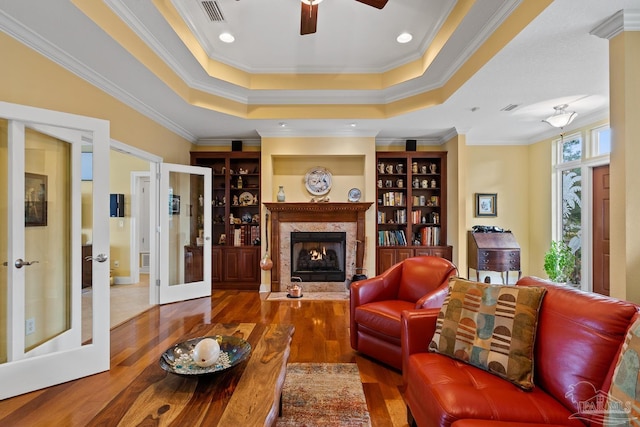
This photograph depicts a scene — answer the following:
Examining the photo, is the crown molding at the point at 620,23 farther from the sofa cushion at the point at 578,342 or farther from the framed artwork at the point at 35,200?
the framed artwork at the point at 35,200

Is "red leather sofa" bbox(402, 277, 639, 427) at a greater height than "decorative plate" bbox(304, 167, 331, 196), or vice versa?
"decorative plate" bbox(304, 167, 331, 196)

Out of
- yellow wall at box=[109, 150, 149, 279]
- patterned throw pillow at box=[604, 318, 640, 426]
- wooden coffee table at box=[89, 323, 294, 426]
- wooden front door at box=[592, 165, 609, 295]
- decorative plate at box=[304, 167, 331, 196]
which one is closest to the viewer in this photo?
patterned throw pillow at box=[604, 318, 640, 426]

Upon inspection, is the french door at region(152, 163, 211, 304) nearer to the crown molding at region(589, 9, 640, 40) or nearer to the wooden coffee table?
the wooden coffee table

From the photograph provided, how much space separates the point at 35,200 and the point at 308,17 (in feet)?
8.41

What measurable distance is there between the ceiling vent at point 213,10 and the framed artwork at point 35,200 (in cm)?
198

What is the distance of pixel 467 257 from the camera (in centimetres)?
513

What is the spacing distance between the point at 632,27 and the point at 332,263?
4.33m

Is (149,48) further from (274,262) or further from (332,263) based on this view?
(332,263)

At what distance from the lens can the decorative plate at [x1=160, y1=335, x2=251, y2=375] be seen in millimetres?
1471

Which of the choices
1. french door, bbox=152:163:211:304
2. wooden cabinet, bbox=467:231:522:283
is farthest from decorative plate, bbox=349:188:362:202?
french door, bbox=152:163:211:304

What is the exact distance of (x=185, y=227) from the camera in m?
→ 4.84

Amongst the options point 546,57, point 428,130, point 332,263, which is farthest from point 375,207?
point 546,57

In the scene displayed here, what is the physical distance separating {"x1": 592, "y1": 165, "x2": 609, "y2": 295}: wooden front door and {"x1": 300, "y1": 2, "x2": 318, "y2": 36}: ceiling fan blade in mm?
4615

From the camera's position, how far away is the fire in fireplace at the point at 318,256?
5273 millimetres
